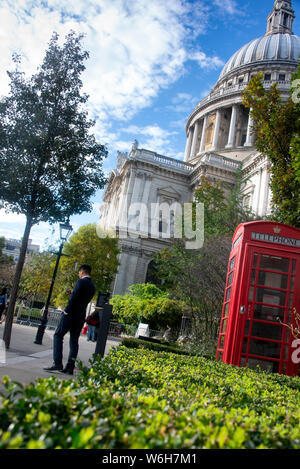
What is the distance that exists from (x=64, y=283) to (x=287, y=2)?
58802 millimetres

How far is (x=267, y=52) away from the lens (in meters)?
53.4

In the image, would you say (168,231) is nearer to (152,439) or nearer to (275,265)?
(275,265)

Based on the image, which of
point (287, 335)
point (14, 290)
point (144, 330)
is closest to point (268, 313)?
point (287, 335)

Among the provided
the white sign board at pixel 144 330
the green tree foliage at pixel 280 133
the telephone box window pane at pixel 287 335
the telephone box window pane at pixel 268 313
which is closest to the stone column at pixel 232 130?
the white sign board at pixel 144 330

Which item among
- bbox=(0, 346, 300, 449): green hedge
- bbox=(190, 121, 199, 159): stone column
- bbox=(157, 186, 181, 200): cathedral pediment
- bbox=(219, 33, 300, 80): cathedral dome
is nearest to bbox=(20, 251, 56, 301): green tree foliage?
bbox=(157, 186, 181, 200): cathedral pediment

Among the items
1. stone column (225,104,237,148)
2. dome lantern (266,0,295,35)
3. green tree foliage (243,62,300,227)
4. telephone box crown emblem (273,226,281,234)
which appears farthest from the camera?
dome lantern (266,0,295,35)

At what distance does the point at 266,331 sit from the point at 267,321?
190mm

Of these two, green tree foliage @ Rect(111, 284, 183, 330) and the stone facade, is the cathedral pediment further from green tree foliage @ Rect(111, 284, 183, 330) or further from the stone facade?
green tree foliage @ Rect(111, 284, 183, 330)

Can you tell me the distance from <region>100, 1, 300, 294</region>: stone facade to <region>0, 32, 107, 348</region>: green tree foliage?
19.6 meters

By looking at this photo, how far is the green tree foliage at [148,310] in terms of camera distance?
25.2 metres

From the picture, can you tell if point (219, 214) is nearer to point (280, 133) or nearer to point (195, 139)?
point (280, 133)

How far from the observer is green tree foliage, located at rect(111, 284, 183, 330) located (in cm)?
2522

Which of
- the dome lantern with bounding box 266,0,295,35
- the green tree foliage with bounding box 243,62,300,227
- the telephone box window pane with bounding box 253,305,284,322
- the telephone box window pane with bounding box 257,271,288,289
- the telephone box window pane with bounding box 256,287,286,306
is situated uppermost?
the dome lantern with bounding box 266,0,295,35

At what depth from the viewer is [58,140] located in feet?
32.0
